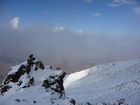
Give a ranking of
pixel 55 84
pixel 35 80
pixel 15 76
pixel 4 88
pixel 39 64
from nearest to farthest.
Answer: pixel 4 88
pixel 35 80
pixel 15 76
pixel 55 84
pixel 39 64

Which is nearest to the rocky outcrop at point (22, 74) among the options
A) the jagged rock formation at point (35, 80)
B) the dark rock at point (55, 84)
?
the jagged rock formation at point (35, 80)

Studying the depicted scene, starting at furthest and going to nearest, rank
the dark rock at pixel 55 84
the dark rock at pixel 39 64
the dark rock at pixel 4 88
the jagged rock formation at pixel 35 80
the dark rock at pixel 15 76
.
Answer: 1. the dark rock at pixel 39 64
2. the dark rock at pixel 15 76
3. the dark rock at pixel 55 84
4. the dark rock at pixel 4 88
5. the jagged rock formation at pixel 35 80

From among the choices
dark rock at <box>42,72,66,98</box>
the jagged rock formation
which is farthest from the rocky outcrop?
dark rock at <box>42,72,66,98</box>

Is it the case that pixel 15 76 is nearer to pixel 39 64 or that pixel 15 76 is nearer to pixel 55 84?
pixel 39 64

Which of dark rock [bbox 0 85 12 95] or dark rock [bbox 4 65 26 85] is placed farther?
dark rock [bbox 4 65 26 85]

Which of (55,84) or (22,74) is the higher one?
(22,74)

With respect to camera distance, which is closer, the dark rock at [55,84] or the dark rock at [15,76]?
the dark rock at [55,84]

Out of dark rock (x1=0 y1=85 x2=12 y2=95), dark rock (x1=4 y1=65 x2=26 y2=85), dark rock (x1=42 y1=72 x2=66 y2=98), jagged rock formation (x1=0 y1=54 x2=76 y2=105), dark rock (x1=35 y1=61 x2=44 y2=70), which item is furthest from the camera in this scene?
dark rock (x1=35 y1=61 x2=44 y2=70)

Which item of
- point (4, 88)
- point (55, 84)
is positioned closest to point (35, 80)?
point (55, 84)

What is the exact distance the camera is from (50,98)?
2855 centimetres

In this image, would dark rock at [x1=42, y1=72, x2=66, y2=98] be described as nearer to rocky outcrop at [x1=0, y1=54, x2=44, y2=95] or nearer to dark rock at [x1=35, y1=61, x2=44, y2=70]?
rocky outcrop at [x1=0, y1=54, x2=44, y2=95]

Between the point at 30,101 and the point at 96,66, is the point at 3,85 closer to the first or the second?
the point at 30,101

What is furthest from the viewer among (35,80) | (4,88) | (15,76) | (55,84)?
(55,84)

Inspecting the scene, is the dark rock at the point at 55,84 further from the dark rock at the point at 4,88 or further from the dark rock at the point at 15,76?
the dark rock at the point at 4,88
